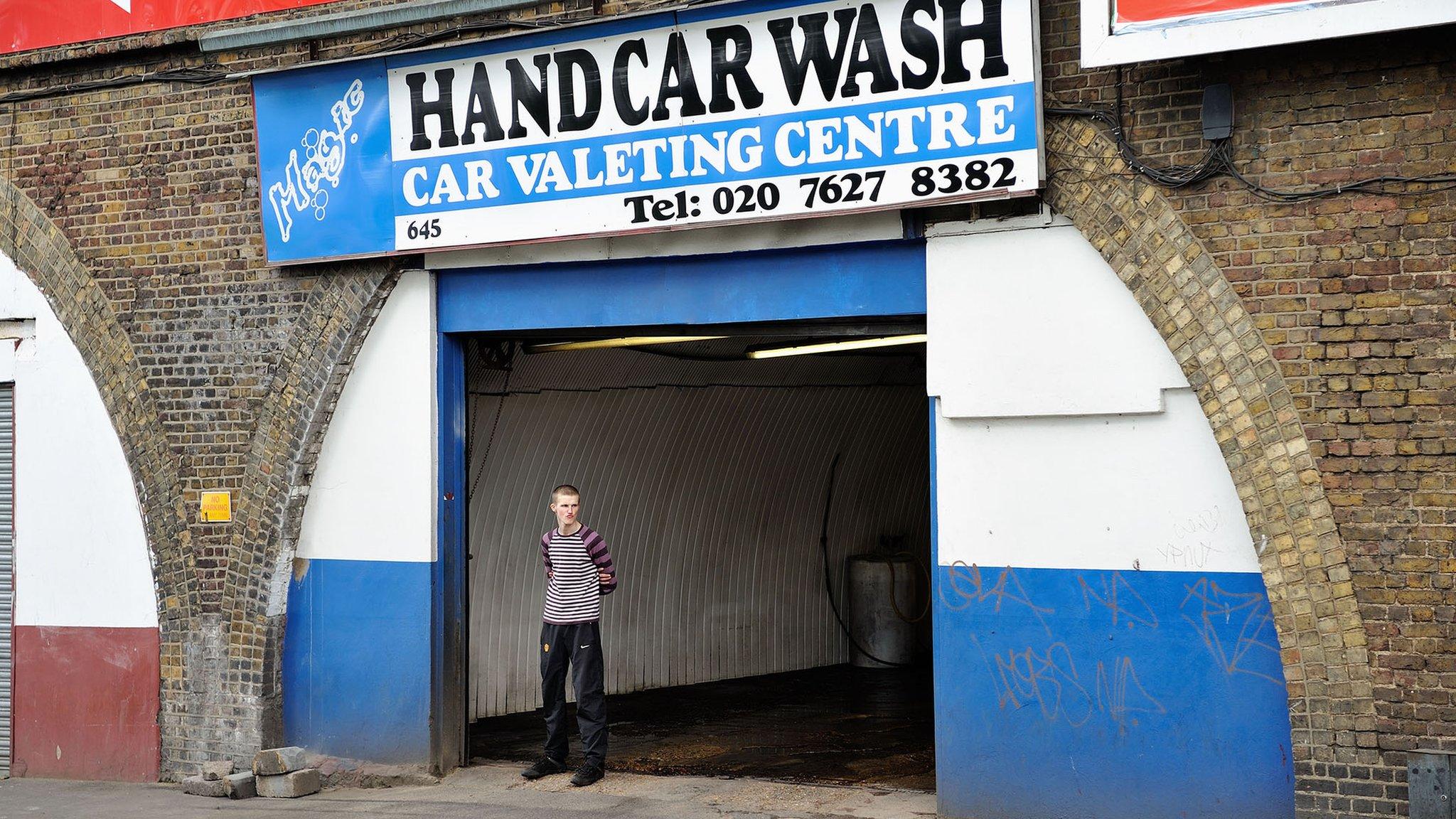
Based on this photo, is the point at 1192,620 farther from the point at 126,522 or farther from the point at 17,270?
the point at 17,270

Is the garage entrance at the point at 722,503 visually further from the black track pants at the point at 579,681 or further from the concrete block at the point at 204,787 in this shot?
the concrete block at the point at 204,787

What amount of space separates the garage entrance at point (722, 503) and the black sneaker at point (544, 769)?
0.59 meters

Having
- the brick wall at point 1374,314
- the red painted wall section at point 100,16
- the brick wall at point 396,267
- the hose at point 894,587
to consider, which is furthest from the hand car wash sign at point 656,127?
the hose at point 894,587

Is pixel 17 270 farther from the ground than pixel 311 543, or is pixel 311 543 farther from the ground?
pixel 17 270

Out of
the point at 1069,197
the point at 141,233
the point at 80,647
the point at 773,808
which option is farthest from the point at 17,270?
the point at 1069,197

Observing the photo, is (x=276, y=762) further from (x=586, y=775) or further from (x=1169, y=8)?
(x=1169, y=8)

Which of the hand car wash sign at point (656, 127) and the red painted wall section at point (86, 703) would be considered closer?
the hand car wash sign at point (656, 127)

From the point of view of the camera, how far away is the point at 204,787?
1017 centimetres

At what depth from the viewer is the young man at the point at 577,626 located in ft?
31.8

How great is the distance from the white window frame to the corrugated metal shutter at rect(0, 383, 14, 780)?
28.7 feet

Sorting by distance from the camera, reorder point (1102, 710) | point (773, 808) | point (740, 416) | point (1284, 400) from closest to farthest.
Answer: point (1284, 400) → point (1102, 710) → point (773, 808) → point (740, 416)

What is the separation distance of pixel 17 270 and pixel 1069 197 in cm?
822

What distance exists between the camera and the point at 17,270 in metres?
11.6

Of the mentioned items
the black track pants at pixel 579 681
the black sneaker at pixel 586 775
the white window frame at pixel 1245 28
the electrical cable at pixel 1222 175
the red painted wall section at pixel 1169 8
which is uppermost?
the red painted wall section at pixel 1169 8
